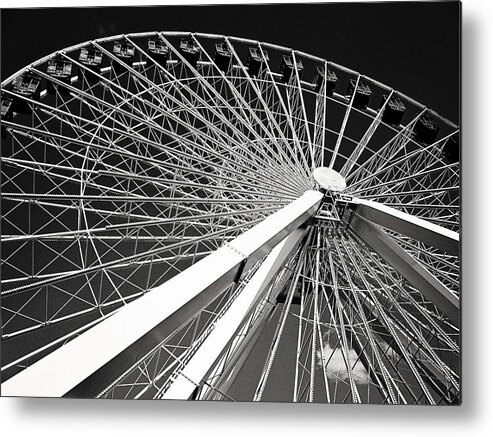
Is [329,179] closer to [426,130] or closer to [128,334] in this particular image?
[426,130]

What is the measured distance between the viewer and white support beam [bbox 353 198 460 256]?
4.96 meters

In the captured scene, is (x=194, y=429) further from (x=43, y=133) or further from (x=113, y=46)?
(x=113, y=46)

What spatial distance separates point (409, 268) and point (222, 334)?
6.53 ft

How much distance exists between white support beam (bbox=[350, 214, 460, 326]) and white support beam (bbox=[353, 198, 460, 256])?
0.48ft

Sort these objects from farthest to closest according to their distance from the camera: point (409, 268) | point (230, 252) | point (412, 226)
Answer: point (409, 268)
point (412, 226)
point (230, 252)

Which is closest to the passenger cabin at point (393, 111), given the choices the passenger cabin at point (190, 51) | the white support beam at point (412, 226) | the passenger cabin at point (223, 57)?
the white support beam at point (412, 226)

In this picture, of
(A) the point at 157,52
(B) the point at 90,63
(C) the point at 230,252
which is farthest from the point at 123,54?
(C) the point at 230,252

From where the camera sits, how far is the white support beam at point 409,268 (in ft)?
16.5

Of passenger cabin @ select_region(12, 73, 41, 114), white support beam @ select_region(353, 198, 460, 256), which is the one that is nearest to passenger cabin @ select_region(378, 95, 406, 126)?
white support beam @ select_region(353, 198, 460, 256)

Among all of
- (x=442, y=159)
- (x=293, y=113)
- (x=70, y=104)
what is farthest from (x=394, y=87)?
(x=70, y=104)

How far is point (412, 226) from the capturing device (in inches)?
216

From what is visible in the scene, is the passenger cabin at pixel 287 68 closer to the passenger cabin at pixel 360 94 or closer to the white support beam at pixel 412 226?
the passenger cabin at pixel 360 94
